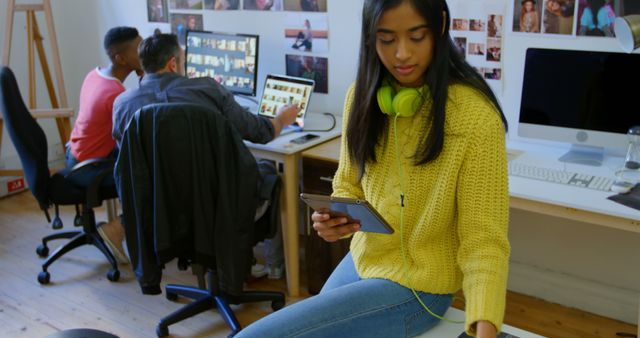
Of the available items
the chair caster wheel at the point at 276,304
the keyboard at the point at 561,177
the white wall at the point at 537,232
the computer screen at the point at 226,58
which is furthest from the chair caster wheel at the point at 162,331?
the keyboard at the point at 561,177

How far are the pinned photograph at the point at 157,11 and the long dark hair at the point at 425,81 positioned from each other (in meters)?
2.48

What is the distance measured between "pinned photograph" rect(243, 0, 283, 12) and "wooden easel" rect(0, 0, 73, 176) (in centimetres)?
125

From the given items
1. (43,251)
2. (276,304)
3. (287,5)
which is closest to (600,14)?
(287,5)

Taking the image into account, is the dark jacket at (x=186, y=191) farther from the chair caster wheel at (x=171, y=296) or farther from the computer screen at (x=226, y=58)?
the computer screen at (x=226, y=58)

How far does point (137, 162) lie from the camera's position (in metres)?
Answer: 2.18

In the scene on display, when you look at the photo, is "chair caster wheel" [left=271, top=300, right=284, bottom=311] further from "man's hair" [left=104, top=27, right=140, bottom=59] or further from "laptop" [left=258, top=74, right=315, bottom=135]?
"man's hair" [left=104, top=27, right=140, bottom=59]

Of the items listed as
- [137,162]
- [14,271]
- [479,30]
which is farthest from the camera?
[14,271]

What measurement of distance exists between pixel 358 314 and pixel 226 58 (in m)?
2.10

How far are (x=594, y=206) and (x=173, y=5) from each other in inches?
102

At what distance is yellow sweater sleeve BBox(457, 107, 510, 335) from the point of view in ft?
4.02

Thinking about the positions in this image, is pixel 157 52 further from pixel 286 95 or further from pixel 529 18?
pixel 529 18

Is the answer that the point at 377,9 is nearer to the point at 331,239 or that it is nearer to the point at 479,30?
the point at 331,239

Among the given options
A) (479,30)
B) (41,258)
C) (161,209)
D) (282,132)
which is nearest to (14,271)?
(41,258)

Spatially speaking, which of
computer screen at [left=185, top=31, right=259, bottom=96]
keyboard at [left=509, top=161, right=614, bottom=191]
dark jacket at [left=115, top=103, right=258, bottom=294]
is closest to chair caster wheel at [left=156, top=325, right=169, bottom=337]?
dark jacket at [left=115, top=103, right=258, bottom=294]
